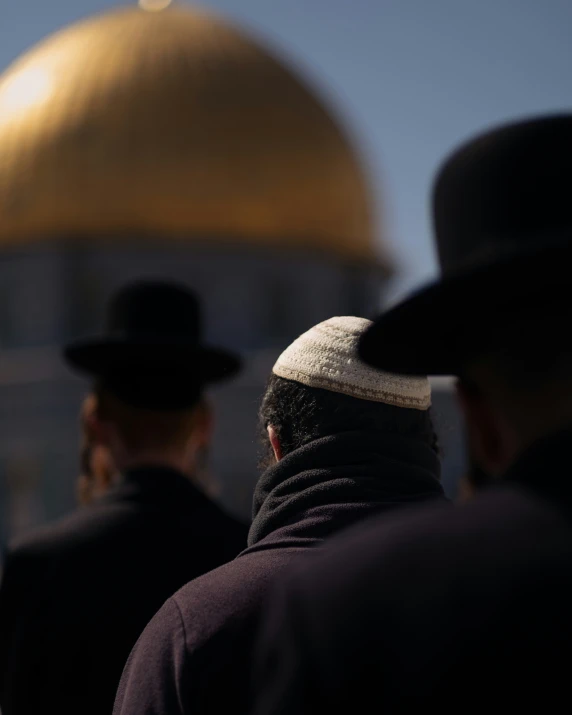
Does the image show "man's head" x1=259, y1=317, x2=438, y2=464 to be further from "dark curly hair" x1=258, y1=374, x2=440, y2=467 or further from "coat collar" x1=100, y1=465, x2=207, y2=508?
"coat collar" x1=100, y1=465, x2=207, y2=508

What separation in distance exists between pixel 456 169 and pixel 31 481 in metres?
25.5

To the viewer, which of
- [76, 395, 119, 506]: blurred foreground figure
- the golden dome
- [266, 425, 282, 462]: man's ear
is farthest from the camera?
the golden dome

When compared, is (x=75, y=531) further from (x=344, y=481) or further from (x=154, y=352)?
(x=344, y=481)

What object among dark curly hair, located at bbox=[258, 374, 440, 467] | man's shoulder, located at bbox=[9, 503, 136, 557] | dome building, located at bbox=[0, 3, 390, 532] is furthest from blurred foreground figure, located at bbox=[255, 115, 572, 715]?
dome building, located at bbox=[0, 3, 390, 532]

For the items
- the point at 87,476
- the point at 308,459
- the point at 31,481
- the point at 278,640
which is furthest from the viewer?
the point at 31,481

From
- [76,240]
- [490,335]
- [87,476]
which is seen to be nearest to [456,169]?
[490,335]

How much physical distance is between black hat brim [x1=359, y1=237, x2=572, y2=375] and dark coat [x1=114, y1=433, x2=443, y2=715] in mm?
498

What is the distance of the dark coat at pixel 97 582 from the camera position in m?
2.90

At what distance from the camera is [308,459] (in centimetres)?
213

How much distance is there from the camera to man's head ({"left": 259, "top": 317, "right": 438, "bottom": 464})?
2174 mm

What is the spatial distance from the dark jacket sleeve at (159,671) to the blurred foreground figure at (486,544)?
19.6 inches

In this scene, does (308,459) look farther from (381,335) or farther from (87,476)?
(87,476)

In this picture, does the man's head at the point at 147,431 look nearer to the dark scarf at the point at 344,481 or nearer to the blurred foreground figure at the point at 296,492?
the blurred foreground figure at the point at 296,492

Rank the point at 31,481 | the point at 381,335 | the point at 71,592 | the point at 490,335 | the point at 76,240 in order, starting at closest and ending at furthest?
the point at 490,335
the point at 381,335
the point at 71,592
the point at 31,481
the point at 76,240
